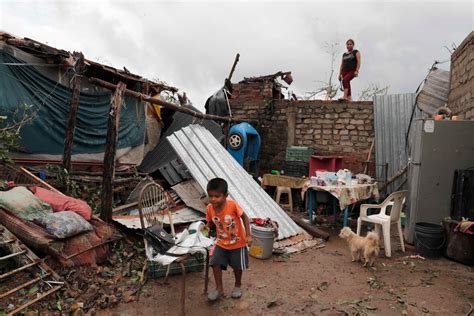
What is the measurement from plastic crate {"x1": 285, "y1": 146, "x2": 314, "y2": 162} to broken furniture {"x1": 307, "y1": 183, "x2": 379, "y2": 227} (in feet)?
7.82

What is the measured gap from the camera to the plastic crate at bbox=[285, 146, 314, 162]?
347 inches

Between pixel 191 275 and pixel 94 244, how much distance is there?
125cm

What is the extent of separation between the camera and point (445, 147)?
17.5ft

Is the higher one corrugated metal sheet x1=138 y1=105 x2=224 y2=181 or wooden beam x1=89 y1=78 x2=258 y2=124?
wooden beam x1=89 y1=78 x2=258 y2=124

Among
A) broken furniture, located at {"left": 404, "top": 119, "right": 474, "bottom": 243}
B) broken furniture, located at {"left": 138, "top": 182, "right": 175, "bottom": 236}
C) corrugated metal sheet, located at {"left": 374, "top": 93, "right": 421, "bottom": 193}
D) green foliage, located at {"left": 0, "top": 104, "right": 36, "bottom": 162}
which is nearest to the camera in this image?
broken furniture, located at {"left": 138, "top": 182, "right": 175, "bottom": 236}

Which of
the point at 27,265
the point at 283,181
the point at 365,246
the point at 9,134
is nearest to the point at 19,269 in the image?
the point at 27,265

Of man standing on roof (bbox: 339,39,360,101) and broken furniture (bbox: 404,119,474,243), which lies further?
man standing on roof (bbox: 339,39,360,101)

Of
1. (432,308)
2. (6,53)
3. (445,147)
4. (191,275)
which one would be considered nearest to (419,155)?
→ (445,147)

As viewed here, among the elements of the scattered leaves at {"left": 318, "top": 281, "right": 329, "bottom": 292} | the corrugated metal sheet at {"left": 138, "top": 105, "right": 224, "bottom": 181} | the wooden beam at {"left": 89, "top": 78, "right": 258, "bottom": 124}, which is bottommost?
the scattered leaves at {"left": 318, "top": 281, "right": 329, "bottom": 292}

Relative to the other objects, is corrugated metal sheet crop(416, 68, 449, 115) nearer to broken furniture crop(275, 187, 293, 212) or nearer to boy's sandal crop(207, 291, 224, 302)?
broken furniture crop(275, 187, 293, 212)

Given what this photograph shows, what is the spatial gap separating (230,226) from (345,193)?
329cm

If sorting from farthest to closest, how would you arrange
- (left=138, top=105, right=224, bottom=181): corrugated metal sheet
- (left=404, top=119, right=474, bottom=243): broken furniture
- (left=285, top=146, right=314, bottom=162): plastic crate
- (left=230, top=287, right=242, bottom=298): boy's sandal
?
(left=285, top=146, right=314, bottom=162): plastic crate, (left=138, top=105, right=224, bottom=181): corrugated metal sheet, (left=404, top=119, right=474, bottom=243): broken furniture, (left=230, top=287, right=242, bottom=298): boy's sandal

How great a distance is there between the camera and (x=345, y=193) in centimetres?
588

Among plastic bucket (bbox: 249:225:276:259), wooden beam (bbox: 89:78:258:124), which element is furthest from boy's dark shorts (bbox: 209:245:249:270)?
wooden beam (bbox: 89:78:258:124)
